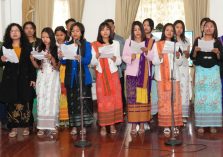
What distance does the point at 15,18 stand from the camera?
8.26 metres

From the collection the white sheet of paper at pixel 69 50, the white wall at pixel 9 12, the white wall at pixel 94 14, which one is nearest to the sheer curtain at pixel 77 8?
the white wall at pixel 94 14

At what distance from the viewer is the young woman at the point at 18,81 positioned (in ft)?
16.4

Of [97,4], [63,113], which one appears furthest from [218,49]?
[97,4]

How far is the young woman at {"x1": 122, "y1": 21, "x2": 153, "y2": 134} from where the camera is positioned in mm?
4977

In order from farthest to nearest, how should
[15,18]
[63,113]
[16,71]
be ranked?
[15,18], [63,113], [16,71]

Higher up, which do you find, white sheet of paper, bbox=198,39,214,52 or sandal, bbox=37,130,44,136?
white sheet of paper, bbox=198,39,214,52

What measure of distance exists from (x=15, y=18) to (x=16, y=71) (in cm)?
356

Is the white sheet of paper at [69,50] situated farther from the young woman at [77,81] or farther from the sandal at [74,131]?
the sandal at [74,131]

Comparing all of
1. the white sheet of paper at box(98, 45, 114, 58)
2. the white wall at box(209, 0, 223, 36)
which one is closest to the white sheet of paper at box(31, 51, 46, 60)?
the white sheet of paper at box(98, 45, 114, 58)

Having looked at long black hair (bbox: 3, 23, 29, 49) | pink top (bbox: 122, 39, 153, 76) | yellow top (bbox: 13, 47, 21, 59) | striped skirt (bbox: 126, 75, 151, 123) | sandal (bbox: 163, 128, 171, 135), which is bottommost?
sandal (bbox: 163, 128, 171, 135)

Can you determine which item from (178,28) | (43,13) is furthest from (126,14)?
(178,28)

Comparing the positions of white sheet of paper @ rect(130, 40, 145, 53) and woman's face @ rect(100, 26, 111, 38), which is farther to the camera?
woman's face @ rect(100, 26, 111, 38)

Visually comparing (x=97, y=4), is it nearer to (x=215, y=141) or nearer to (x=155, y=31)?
(x=155, y=31)

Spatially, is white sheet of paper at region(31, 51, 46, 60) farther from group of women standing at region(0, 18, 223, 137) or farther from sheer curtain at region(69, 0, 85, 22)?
sheer curtain at region(69, 0, 85, 22)
